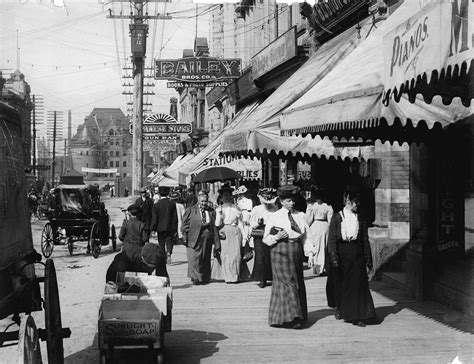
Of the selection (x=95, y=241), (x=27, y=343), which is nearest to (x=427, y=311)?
(x=27, y=343)

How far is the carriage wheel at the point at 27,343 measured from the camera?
4.21 meters

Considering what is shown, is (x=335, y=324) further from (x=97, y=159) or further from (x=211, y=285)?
(x=97, y=159)

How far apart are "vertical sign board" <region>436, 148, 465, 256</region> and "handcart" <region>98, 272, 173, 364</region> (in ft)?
15.8

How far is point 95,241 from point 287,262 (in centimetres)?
975

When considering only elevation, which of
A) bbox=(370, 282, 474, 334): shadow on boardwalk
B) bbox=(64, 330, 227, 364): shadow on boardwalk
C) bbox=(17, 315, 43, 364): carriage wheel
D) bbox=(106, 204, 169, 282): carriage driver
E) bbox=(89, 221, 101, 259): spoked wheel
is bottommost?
bbox=(64, 330, 227, 364): shadow on boardwalk

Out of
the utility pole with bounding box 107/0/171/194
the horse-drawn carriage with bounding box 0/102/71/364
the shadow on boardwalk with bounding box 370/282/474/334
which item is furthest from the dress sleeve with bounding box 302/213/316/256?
the utility pole with bounding box 107/0/171/194

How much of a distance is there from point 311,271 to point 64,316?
235 inches

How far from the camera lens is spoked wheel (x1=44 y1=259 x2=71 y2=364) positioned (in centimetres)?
494

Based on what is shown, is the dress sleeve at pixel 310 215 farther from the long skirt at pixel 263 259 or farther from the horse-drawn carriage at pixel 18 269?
the horse-drawn carriage at pixel 18 269

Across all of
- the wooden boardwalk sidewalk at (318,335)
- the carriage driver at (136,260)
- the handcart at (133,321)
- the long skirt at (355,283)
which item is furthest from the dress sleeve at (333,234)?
the handcart at (133,321)

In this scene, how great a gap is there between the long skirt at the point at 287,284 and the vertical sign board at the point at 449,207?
272 centimetres

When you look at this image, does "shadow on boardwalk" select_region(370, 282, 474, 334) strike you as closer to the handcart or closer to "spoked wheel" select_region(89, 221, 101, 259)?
the handcart

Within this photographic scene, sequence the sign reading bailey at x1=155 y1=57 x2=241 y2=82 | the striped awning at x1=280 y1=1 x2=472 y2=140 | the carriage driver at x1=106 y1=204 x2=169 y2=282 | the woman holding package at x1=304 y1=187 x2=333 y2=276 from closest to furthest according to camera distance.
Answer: the striped awning at x1=280 y1=1 x2=472 y2=140, the carriage driver at x1=106 y1=204 x2=169 y2=282, the woman holding package at x1=304 y1=187 x2=333 y2=276, the sign reading bailey at x1=155 y1=57 x2=241 y2=82

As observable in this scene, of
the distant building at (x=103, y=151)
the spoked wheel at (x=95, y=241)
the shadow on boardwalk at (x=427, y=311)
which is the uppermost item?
the distant building at (x=103, y=151)
